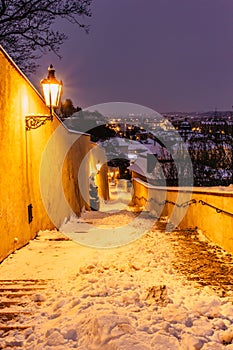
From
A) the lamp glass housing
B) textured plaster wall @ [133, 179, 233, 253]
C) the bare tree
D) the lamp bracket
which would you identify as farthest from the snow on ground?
the bare tree

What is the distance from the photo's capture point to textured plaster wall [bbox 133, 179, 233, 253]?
5.79 metres

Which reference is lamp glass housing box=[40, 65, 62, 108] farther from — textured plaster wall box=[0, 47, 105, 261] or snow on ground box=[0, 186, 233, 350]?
snow on ground box=[0, 186, 233, 350]

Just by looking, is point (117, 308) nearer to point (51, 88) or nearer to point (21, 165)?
point (21, 165)

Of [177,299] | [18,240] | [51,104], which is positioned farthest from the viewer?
[51,104]

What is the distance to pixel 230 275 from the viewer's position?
4480 mm

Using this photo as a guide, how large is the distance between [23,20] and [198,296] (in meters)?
11.7

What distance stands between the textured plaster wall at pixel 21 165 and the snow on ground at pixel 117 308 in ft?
2.24

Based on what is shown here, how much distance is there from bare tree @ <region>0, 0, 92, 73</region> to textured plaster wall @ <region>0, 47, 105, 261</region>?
5.11 m

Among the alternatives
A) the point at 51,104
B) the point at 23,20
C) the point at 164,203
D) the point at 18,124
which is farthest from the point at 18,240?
the point at 23,20

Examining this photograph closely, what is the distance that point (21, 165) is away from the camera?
5953 mm

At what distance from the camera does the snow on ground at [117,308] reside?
270 cm

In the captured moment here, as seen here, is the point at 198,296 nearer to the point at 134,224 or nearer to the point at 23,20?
the point at 134,224

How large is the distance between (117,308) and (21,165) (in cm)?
343

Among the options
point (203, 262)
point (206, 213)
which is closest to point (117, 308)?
point (203, 262)
